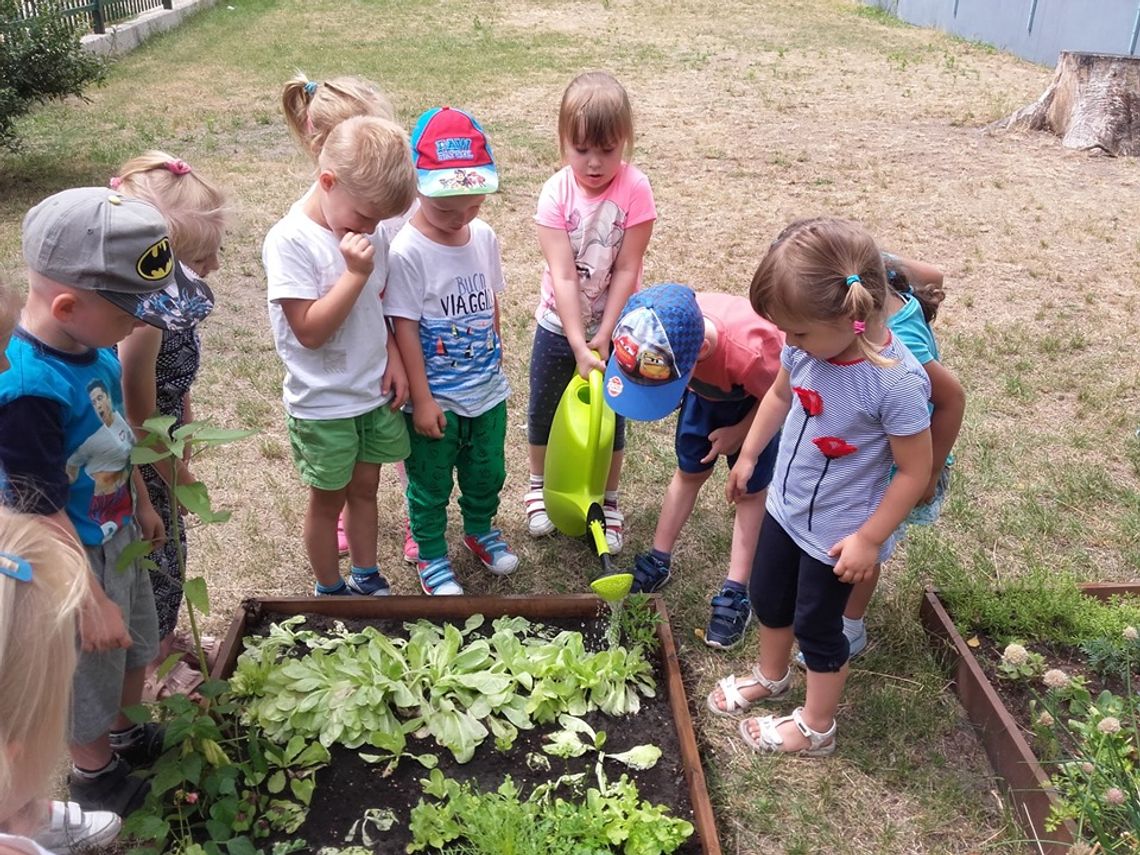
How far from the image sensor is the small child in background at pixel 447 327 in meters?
2.49

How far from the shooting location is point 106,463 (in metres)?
1.90

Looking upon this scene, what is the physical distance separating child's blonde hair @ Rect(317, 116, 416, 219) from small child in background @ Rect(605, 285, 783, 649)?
0.65 m

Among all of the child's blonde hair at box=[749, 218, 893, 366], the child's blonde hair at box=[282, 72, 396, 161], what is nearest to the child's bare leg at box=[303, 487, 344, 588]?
the child's blonde hair at box=[282, 72, 396, 161]

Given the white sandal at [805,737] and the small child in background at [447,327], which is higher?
the small child in background at [447,327]

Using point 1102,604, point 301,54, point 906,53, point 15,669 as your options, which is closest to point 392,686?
point 15,669

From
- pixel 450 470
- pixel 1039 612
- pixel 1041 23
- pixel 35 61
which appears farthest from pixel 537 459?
pixel 1041 23

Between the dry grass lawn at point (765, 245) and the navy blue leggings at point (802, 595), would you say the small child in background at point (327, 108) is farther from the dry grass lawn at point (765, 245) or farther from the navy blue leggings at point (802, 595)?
the navy blue leggings at point (802, 595)

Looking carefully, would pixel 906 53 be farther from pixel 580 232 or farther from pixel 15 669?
pixel 15 669

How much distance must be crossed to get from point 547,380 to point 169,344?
4.10 ft

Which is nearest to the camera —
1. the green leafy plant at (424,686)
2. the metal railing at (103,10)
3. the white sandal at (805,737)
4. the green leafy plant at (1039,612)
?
the green leafy plant at (424,686)

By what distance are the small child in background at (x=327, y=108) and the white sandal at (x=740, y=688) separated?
120 cm

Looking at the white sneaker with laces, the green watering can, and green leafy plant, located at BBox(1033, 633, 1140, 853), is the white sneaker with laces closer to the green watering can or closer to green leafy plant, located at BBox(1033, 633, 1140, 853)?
the green watering can

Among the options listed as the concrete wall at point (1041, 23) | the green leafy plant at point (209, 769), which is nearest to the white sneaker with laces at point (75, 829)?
the green leafy plant at point (209, 769)

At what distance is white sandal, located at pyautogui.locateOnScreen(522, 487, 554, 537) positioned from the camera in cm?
328
